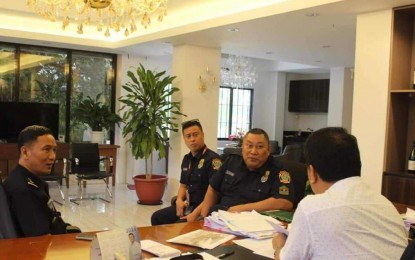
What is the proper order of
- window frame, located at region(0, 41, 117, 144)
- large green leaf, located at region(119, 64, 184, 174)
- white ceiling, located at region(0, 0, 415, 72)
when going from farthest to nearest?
window frame, located at region(0, 41, 117, 144) < large green leaf, located at region(119, 64, 184, 174) < white ceiling, located at region(0, 0, 415, 72)

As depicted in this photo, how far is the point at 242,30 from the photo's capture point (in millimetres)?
5262

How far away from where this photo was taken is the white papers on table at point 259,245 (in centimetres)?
185

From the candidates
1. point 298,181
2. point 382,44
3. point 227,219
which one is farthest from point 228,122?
point 227,219

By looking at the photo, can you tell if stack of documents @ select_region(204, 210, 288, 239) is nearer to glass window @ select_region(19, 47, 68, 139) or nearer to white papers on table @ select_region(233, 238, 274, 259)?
white papers on table @ select_region(233, 238, 274, 259)

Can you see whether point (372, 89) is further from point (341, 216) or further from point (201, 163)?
point (341, 216)

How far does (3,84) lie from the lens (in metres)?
7.18

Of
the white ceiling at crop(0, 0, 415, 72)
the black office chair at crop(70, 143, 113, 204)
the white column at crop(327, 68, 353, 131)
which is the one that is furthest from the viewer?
the white column at crop(327, 68, 353, 131)

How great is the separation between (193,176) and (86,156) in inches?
141

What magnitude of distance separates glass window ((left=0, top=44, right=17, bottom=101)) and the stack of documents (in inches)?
240

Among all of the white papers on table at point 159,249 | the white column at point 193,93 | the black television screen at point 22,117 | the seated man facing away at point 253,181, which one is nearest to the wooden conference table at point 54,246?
the white papers on table at point 159,249

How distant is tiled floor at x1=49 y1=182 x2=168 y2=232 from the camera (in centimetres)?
515

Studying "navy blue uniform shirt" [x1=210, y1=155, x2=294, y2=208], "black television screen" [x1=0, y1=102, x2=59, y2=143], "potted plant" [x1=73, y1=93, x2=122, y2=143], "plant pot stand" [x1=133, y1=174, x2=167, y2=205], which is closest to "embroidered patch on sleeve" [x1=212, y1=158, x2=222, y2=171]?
"navy blue uniform shirt" [x1=210, y1=155, x2=294, y2=208]

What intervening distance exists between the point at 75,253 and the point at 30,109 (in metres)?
5.78

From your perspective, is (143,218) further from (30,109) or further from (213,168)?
(30,109)
